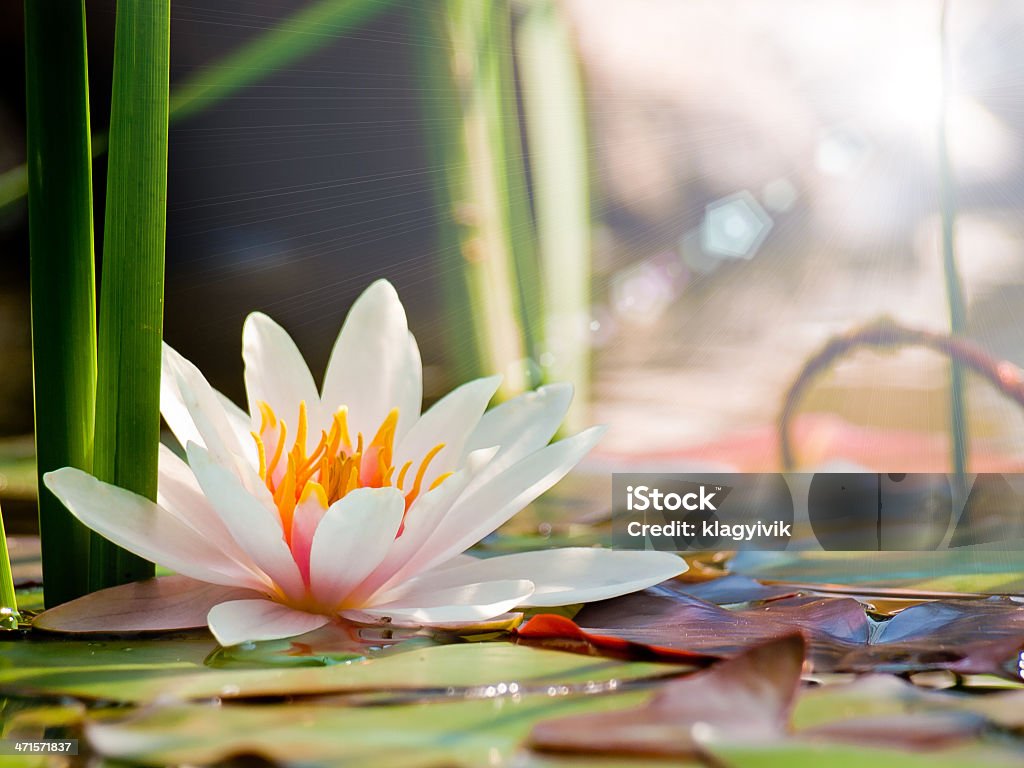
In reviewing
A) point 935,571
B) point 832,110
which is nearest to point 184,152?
point 832,110

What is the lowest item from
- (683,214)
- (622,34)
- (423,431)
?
(423,431)

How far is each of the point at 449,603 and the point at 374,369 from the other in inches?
6.2

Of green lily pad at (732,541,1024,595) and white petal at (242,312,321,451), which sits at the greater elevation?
white petal at (242,312,321,451)

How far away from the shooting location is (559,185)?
685 millimetres

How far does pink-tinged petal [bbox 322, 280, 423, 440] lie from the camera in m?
0.44

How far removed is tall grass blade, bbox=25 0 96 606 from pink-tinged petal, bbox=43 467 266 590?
2.1 inches

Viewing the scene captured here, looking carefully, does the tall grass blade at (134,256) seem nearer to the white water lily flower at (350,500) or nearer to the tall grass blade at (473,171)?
the white water lily flower at (350,500)

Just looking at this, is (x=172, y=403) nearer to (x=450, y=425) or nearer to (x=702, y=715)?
(x=450, y=425)

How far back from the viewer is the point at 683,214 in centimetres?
67

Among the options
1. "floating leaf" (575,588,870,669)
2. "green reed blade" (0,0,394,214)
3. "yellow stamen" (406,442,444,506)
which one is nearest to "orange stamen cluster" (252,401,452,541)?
"yellow stamen" (406,442,444,506)

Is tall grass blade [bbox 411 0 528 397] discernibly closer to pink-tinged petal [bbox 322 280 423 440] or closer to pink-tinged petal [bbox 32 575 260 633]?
pink-tinged petal [bbox 322 280 423 440]

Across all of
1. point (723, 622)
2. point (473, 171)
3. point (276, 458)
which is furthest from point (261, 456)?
point (473, 171)

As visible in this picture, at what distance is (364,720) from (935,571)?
0.42m

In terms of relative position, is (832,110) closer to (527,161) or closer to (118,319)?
(527,161)
